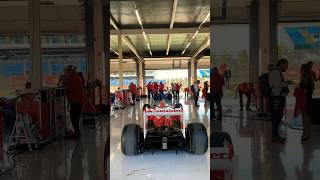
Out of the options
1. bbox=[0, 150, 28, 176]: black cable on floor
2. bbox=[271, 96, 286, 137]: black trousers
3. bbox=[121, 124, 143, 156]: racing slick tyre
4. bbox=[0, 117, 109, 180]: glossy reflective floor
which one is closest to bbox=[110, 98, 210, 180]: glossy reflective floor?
bbox=[121, 124, 143, 156]: racing slick tyre

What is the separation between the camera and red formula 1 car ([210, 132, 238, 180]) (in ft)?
5.47

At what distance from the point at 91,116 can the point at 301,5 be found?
3.53 feet

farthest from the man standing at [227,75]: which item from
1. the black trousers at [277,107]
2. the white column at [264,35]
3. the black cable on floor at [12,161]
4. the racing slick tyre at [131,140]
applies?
the black cable on floor at [12,161]

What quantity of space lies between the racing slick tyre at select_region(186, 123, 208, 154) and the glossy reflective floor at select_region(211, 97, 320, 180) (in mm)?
887

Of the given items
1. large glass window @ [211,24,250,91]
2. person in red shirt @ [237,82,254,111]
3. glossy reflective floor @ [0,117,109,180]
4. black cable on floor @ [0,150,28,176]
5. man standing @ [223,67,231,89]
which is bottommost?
black cable on floor @ [0,150,28,176]

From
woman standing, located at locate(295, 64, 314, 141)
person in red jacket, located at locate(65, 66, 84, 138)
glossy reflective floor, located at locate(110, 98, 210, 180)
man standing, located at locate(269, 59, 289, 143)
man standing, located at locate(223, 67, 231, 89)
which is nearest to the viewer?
man standing, located at locate(223, 67, 231, 89)

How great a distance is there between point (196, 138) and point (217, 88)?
289 centimetres

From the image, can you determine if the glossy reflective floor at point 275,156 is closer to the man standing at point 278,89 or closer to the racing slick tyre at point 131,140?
the man standing at point 278,89

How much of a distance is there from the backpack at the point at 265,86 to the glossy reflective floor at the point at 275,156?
6.8 inches

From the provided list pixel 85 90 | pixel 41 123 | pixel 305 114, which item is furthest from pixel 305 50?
pixel 41 123

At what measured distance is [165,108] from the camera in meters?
4.98

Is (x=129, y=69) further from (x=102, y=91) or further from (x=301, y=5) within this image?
(x=301, y=5)

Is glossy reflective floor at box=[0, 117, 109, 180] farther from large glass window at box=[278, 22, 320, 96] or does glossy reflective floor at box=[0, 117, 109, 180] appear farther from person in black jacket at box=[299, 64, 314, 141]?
large glass window at box=[278, 22, 320, 96]

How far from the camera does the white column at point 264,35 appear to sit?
5.36 ft
